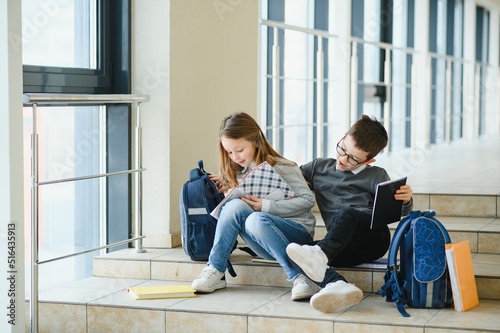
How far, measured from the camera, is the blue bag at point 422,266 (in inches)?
120

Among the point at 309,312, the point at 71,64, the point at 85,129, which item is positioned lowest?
the point at 309,312

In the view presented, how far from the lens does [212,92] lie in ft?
14.0

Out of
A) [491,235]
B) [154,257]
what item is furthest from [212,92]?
[491,235]

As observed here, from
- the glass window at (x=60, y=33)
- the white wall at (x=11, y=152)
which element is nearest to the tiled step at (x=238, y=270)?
the white wall at (x=11, y=152)

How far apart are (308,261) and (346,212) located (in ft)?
0.98

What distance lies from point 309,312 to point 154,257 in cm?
96

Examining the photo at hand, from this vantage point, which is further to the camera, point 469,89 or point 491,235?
point 469,89

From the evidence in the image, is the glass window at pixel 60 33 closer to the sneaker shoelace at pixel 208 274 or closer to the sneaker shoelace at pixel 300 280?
the sneaker shoelace at pixel 208 274

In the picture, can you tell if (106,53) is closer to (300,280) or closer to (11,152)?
(11,152)

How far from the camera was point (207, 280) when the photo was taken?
333 centimetres

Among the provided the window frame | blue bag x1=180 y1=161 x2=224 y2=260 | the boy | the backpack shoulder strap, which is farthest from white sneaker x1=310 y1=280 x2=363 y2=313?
the window frame

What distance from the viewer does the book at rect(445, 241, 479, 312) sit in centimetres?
301

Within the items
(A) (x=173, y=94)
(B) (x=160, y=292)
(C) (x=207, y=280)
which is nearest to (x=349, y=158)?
(C) (x=207, y=280)

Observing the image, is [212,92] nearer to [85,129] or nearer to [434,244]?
[85,129]
